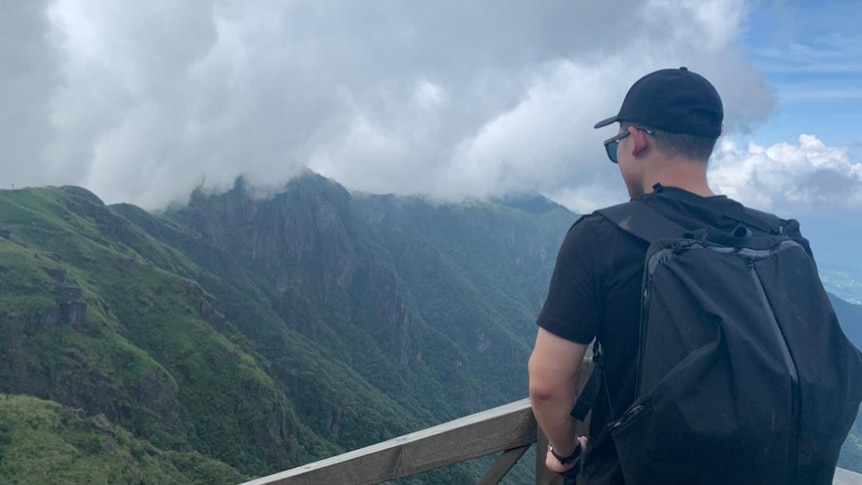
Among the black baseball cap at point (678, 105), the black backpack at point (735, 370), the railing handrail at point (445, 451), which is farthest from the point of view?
the railing handrail at point (445, 451)

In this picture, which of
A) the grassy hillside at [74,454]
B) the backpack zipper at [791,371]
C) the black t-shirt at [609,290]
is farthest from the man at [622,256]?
the grassy hillside at [74,454]

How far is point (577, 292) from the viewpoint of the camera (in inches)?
107

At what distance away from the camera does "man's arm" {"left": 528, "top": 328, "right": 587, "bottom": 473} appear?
9.18ft

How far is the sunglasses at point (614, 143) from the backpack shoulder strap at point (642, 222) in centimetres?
38

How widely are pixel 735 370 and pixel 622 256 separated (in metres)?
0.64

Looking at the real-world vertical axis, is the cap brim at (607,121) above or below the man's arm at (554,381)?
above

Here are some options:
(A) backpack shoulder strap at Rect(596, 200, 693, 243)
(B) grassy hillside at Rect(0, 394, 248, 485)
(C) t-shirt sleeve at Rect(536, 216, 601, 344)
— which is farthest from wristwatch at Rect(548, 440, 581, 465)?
(B) grassy hillside at Rect(0, 394, 248, 485)

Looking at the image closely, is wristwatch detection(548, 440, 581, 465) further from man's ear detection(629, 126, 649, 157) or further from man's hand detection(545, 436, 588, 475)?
man's ear detection(629, 126, 649, 157)

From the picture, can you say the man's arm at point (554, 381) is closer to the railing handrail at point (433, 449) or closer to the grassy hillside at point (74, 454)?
the railing handrail at point (433, 449)

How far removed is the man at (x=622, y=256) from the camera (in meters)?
2.67

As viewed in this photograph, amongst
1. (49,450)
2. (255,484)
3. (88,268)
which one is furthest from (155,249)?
(255,484)

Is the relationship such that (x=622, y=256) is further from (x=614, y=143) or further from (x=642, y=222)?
(x=614, y=143)

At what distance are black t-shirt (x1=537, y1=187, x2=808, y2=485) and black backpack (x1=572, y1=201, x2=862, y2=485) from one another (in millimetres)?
145

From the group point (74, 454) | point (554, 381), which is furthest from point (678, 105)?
point (74, 454)
